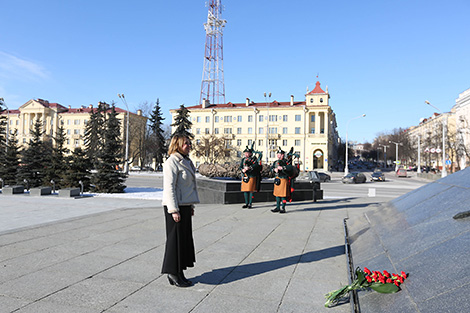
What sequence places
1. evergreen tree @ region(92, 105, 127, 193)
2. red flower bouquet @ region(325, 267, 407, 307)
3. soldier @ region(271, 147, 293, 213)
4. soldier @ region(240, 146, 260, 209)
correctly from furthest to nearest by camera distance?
evergreen tree @ region(92, 105, 127, 193) → soldier @ region(240, 146, 260, 209) → soldier @ region(271, 147, 293, 213) → red flower bouquet @ region(325, 267, 407, 307)

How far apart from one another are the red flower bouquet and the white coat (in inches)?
76.5

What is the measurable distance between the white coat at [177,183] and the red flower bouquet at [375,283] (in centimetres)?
194

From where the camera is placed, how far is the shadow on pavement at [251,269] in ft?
13.3

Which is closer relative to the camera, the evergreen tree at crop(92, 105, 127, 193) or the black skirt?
the black skirt

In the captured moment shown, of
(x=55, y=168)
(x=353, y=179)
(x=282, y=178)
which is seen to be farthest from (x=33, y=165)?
(x=353, y=179)

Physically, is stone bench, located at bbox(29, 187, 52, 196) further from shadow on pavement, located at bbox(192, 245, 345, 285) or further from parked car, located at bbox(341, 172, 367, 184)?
parked car, located at bbox(341, 172, 367, 184)

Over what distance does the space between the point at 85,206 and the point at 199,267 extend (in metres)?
8.26

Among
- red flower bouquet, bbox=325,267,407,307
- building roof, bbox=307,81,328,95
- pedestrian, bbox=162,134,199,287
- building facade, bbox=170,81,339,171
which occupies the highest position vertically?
building roof, bbox=307,81,328,95

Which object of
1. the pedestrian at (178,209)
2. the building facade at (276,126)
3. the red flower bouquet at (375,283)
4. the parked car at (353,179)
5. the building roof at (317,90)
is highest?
the building roof at (317,90)

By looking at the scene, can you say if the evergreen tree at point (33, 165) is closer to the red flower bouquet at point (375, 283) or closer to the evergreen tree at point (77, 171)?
the evergreen tree at point (77, 171)

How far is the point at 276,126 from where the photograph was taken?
7331 cm

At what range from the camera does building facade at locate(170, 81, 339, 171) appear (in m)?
71.1

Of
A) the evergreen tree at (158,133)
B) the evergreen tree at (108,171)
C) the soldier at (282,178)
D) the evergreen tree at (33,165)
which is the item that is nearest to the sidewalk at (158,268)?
the soldier at (282,178)

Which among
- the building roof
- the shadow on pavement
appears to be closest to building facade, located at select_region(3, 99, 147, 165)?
the building roof
